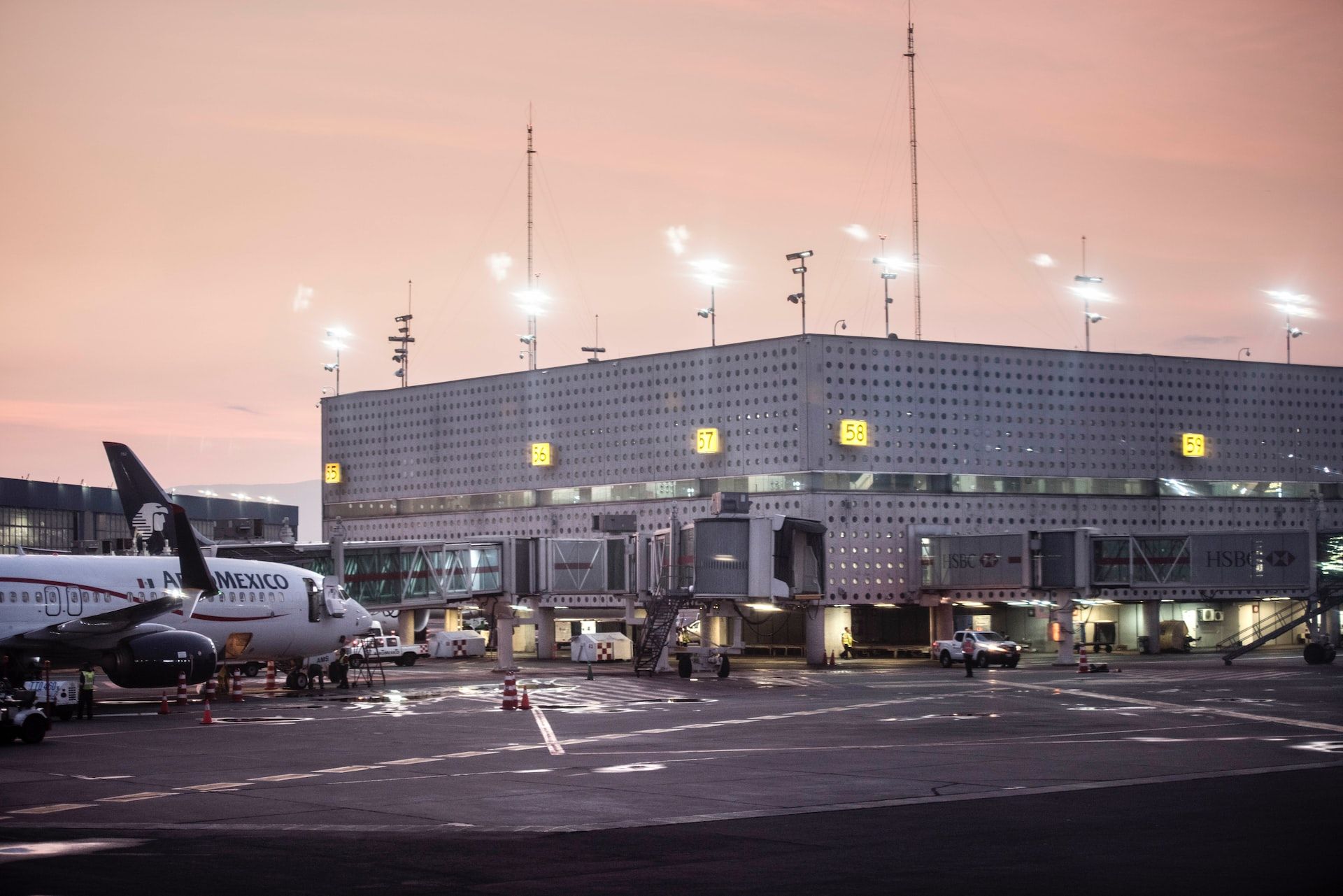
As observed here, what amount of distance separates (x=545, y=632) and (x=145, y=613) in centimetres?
4685

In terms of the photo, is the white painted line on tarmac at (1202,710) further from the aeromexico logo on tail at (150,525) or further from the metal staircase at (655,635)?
the aeromexico logo on tail at (150,525)

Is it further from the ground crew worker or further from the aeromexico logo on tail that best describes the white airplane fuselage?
the aeromexico logo on tail

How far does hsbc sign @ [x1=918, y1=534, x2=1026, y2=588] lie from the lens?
71.9 meters

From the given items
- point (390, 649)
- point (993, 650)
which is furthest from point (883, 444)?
point (390, 649)

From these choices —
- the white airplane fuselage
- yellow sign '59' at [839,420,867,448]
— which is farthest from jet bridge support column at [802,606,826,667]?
the white airplane fuselage

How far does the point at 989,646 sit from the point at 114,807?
5025 centimetres

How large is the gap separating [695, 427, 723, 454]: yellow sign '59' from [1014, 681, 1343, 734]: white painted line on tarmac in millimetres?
33738

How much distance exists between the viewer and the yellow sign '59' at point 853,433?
77.9 meters

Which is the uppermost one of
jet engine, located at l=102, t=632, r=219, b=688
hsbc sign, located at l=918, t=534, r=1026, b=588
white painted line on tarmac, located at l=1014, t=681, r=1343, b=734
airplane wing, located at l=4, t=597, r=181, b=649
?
hsbc sign, located at l=918, t=534, r=1026, b=588

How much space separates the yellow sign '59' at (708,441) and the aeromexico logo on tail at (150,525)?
29.6 metres

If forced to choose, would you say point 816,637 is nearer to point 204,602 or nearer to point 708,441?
point 708,441

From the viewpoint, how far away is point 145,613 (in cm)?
4106


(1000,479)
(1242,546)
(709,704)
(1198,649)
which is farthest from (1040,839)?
(1198,649)

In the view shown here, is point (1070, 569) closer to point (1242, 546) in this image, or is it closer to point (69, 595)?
point (1242, 546)
